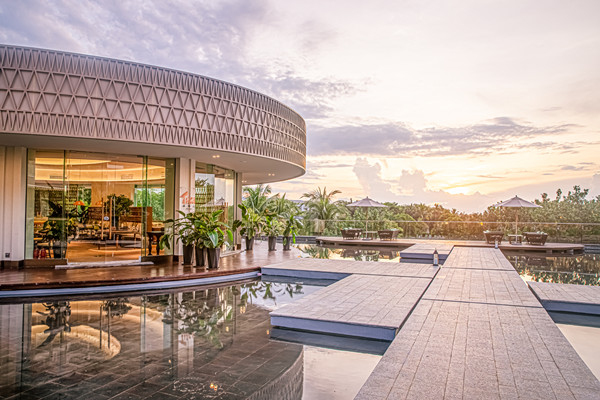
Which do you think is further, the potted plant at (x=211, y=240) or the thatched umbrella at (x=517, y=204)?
the thatched umbrella at (x=517, y=204)

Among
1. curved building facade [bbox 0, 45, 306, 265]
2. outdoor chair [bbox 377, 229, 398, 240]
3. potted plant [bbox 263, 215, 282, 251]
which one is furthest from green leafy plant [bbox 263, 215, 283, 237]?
outdoor chair [bbox 377, 229, 398, 240]

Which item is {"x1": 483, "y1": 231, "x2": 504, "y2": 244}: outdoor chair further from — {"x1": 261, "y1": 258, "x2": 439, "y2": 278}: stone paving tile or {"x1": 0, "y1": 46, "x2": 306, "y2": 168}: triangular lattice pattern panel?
{"x1": 0, "y1": 46, "x2": 306, "y2": 168}: triangular lattice pattern panel

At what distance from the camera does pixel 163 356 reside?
4457 mm

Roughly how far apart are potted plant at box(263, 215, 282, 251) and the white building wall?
7741mm

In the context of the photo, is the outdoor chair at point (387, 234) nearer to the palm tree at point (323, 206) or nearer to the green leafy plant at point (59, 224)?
the palm tree at point (323, 206)

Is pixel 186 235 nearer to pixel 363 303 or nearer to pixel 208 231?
pixel 208 231

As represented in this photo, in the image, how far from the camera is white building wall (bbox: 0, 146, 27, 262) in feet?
33.7

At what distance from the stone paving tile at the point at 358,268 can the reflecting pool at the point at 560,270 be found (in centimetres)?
268

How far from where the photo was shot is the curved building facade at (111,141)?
882 cm

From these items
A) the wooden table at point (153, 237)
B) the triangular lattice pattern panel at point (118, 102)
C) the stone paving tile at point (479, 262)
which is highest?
the triangular lattice pattern panel at point (118, 102)

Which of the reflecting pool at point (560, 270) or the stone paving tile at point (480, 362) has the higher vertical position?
the stone paving tile at point (480, 362)

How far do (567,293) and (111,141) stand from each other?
1026cm

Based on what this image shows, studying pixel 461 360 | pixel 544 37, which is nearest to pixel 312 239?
pixel 544 37

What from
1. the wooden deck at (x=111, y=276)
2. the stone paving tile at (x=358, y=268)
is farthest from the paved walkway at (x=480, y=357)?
the wooden deck at (x=111, y=276)
